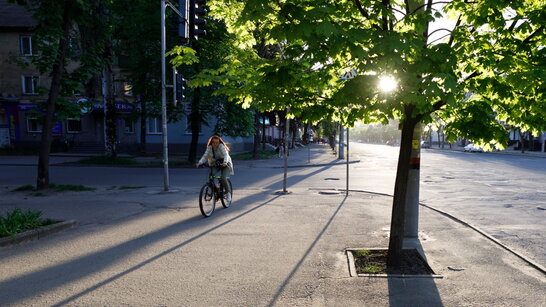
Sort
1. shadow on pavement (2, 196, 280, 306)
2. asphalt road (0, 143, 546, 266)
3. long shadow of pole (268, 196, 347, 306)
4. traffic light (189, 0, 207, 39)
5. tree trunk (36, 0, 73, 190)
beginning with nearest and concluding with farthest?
long shadow of pole (268, 196, 347, 306), shadow on pavement (2, 196, 280, 306), asphalt road (0, 143, 546, 266), traffic light (189, 0, 207, 39), tree trunk (36, 0, 73, 190)

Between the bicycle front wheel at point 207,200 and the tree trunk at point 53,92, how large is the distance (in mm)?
7040

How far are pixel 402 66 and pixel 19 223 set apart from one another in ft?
22.2

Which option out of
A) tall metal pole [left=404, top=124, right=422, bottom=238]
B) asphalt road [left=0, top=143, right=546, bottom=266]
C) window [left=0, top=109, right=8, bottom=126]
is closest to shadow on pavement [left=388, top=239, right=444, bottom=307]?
tall metal pole [left=404, top=124, right=422, bottom=238]

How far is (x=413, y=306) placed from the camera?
376cm

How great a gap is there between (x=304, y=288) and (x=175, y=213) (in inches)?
197

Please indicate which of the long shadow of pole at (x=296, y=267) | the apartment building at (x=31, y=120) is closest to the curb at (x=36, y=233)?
the long shadow of pole at (x=296, y=267)

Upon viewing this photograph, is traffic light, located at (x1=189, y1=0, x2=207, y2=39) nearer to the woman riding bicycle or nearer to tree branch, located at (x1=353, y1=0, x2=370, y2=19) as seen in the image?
the woman riding bicycle

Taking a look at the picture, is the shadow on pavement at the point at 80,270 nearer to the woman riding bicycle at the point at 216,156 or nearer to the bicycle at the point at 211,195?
the bicycle at the point at 211,195

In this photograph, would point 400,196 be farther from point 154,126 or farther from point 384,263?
point 154,126

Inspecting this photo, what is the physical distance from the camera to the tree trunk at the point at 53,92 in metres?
11.5

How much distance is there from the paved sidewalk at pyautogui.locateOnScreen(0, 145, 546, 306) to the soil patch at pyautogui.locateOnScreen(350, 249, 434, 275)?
0.22 m

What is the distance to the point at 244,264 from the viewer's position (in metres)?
4.95

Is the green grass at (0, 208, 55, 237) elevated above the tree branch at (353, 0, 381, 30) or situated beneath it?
situated beneath

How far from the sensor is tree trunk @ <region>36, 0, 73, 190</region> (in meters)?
11.5
